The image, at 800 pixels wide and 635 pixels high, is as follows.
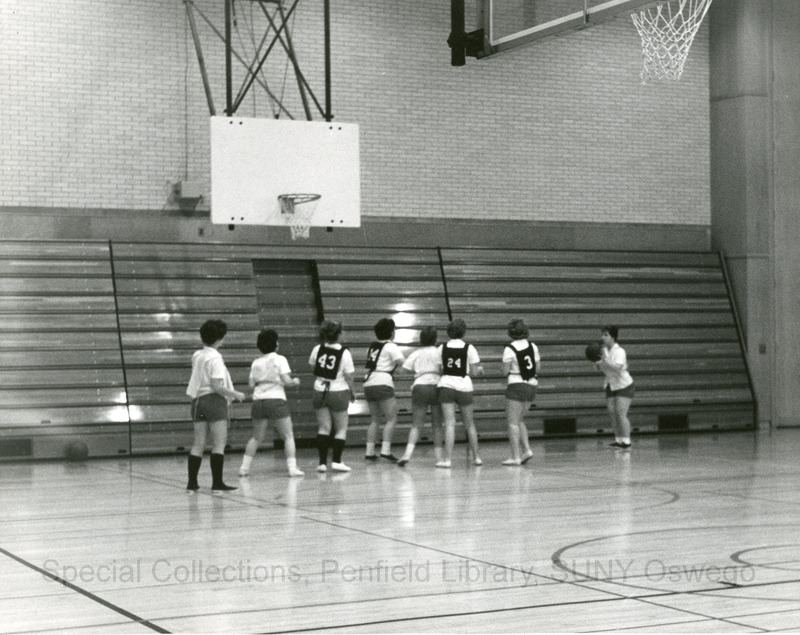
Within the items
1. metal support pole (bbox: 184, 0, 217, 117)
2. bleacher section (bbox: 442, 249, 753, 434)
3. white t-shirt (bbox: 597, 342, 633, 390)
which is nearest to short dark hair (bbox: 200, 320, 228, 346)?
metal support pole (bbox: 184, 0, 217, 117)

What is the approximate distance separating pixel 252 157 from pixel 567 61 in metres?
7.19

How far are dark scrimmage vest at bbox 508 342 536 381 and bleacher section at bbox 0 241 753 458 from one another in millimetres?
4160

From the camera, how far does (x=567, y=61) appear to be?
2056 cm

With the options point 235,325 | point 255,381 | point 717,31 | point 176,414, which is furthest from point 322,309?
point 717,31

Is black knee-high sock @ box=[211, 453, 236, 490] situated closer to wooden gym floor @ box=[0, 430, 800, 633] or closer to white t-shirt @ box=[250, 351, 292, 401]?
wooden gym floor @ box=[0, 430, 800, 633]

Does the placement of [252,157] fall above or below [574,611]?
above

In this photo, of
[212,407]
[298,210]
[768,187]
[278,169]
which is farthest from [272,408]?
[768,187]

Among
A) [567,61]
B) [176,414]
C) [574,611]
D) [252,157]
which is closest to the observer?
[574,611]

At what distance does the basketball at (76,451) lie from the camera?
15.9 meters

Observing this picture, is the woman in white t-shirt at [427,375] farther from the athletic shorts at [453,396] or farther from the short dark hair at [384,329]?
the short dark hair at [384,329]

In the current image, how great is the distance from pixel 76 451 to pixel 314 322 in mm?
4306

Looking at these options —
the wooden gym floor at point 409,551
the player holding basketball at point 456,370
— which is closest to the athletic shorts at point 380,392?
the player holding basketball at point 456,370

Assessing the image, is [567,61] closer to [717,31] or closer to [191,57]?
[717,31]

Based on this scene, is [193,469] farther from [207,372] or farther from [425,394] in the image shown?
[425,394]
